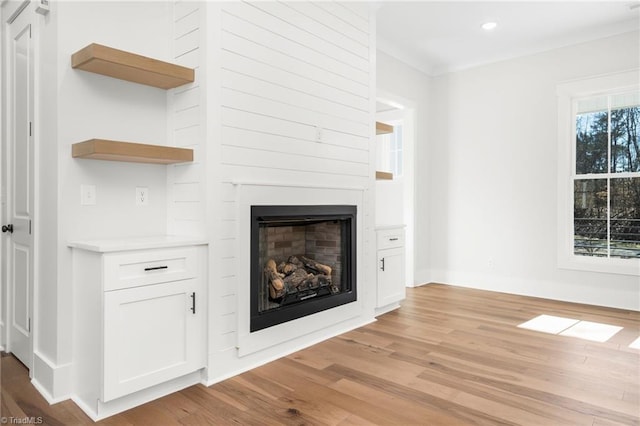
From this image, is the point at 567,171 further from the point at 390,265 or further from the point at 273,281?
the point at 273,281

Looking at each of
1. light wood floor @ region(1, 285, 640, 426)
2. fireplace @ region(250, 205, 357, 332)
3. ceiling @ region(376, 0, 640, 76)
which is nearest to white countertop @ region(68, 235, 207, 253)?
fireplace @ region(250, 205, 357, 332)

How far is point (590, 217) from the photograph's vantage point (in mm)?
4523

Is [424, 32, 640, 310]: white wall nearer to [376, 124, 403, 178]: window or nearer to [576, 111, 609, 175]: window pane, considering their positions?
[576, 111, 609, 175]: window pane

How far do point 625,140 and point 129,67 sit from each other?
15.2 feet

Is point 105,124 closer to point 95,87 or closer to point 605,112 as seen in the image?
point 95,87

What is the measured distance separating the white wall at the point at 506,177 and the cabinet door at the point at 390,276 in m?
1.39

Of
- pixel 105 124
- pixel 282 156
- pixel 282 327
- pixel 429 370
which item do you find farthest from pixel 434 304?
pixel 105 124

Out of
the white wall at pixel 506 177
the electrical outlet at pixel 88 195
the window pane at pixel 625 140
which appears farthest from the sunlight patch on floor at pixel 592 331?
the electrical outlet at pixel 88 195

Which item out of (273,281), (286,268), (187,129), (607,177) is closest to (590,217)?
(607,177)

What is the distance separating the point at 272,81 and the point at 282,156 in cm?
51

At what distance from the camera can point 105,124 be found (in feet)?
7.98

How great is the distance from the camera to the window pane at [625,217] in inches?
168

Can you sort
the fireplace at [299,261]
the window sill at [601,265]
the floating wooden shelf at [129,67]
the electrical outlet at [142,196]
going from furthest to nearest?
the window sill at [601,265] < the fireplace at [299,261] < the electrical outlet at [142,196] < the floating wooden shelf at [129,67]

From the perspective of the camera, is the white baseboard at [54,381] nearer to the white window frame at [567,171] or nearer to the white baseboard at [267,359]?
the white baseboard at [267,359]
